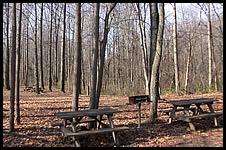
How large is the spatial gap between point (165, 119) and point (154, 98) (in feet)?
2.88

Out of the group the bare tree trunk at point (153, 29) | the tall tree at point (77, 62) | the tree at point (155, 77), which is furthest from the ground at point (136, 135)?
the bare tree trunk at point (153, 29)

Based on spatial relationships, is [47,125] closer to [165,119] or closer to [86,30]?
[165,119]

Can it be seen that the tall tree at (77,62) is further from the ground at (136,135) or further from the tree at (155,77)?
the tree at (155,77)

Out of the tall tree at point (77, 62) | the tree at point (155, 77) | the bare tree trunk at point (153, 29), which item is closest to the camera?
the tall tree at point (77, 62)

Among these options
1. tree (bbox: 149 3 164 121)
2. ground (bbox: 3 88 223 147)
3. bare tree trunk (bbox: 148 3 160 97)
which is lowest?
ground (bbox: 3 88 223 147)

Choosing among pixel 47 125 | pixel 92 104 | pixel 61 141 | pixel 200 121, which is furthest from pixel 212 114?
pixel 47 125

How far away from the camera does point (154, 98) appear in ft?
24.8

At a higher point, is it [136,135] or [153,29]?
[153,29]

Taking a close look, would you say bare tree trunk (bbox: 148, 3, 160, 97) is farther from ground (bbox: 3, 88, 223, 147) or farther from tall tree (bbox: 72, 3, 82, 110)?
tall tree (bbox: 72, 3, 82, 110)

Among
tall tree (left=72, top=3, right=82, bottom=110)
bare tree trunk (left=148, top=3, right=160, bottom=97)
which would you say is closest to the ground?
tall tree (left=72, top=3, right=82, bottom=110)

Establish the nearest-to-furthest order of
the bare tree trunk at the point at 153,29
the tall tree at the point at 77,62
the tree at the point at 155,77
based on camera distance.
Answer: the tall tree at the point at 77,62
the tree at the point at 155,77
the bare tree trunk at the point at 153,29

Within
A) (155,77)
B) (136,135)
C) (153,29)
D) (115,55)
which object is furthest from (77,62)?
(115,55)

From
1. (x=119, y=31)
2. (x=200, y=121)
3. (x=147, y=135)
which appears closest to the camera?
(x=147, y=135)

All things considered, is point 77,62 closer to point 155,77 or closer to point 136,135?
point 155,77
